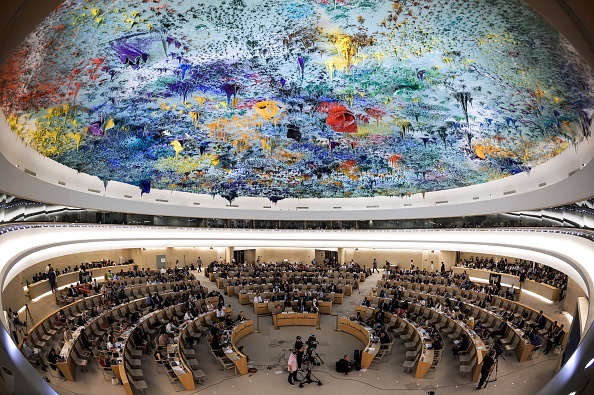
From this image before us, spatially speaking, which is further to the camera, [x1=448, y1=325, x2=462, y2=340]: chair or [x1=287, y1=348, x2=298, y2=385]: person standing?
[x1=448, y1=325, x2=462, y2=340]: chair

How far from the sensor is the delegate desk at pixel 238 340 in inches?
507

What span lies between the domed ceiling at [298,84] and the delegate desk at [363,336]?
24.6 feet

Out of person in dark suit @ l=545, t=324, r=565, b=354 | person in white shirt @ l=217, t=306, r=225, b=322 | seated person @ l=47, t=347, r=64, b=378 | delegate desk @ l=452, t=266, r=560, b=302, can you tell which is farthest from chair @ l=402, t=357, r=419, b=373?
delegate desk @ l=452, t=266, r=560, b=302

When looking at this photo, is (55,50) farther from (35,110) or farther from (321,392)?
(321,392)

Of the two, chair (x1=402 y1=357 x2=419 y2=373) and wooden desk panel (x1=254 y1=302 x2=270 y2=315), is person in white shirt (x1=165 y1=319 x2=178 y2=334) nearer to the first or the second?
wooden desk panel (x1=254 y1=302 x2=270 y2=315)

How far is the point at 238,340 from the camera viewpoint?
16609mm

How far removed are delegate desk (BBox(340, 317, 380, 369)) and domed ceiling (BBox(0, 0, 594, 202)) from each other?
24.6 ft

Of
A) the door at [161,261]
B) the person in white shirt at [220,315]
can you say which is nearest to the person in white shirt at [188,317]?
the person in white shirt at [220,315]

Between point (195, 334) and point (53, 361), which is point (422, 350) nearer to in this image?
point (195, 334)

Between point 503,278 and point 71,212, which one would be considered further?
point 503,278

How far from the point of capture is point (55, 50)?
7992mm

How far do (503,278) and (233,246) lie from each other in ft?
67.6

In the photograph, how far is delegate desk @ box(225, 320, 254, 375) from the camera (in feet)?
42.3

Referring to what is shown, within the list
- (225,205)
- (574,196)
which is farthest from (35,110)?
(225,205)
